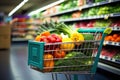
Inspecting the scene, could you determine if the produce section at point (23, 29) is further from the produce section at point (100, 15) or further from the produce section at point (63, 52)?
the produce section at point (63, 52)

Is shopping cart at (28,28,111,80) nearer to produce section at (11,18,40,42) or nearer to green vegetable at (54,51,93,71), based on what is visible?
green vegetable at (54,51,93,71)

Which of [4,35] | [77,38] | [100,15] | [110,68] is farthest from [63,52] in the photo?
[4,35]

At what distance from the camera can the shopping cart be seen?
237 cm

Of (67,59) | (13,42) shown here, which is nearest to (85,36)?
(67,59)

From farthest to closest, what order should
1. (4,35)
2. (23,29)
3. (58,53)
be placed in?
1. (23,29)
2. (4,35)
3. (58,53)

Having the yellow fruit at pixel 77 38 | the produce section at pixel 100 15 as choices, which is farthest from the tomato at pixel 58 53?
the produce section at pixel 100 15

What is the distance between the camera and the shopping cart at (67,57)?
7.79 feet

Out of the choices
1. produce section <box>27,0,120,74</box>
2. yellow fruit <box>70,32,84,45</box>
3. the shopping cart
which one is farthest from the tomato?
produce section <box>27,0,120,74</box>

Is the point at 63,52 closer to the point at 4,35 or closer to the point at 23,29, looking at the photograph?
the point at 4,35

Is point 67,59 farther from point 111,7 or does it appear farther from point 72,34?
point 111,7

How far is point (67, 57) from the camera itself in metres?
2.44

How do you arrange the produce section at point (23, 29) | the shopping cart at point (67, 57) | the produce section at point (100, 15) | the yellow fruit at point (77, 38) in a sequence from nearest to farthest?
the shopping cart at point (67, 57) < the yellow fruit at point (77, 38) < the produce section at point (100, 15) < the produce section at point (23, 29)

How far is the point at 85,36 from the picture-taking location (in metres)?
2.56

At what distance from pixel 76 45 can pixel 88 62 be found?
211 millimetres
